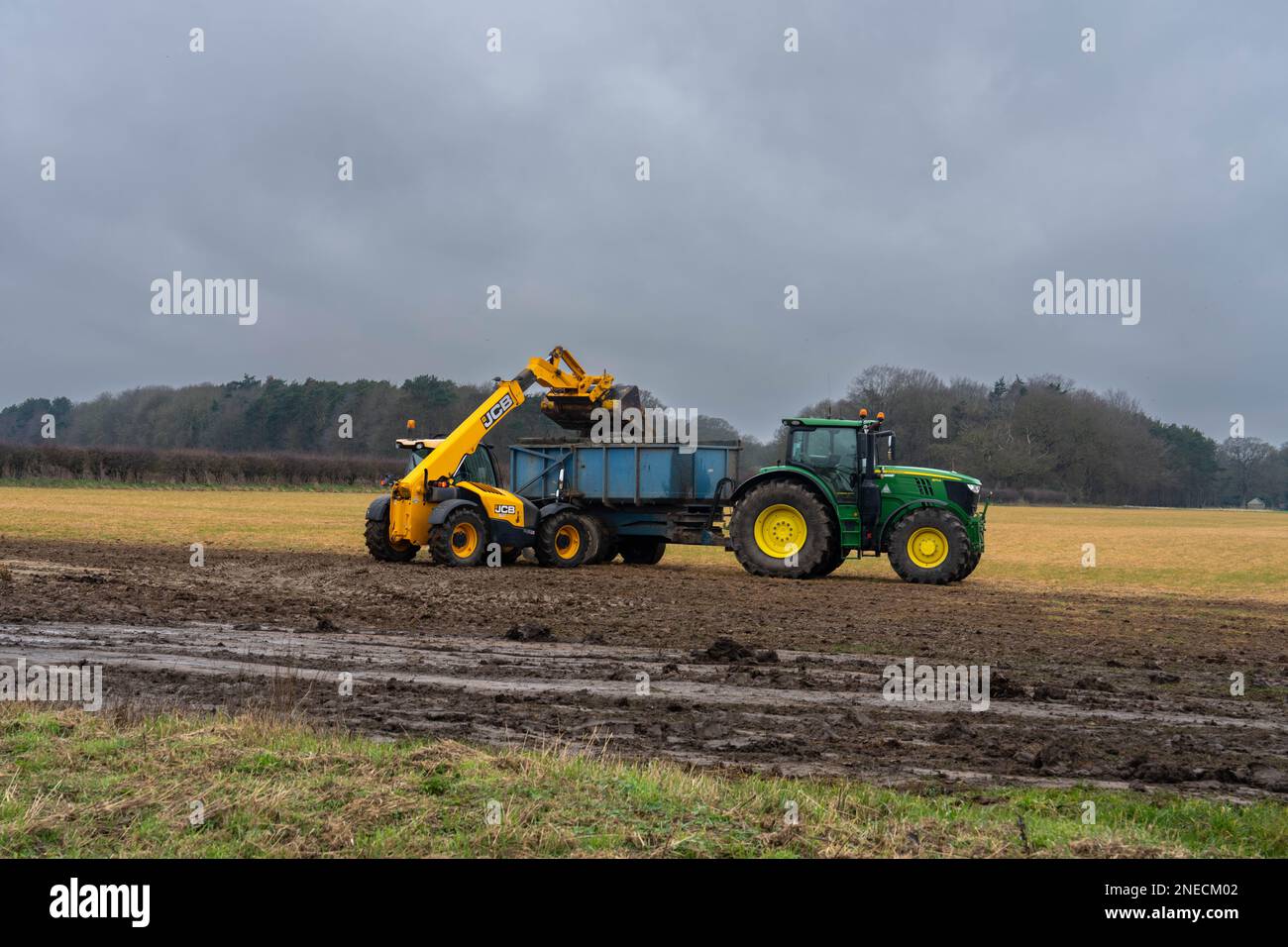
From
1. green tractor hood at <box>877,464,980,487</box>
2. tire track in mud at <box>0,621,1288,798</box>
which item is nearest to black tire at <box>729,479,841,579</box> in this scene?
green tractor hood at <box>877,464,980,487</box>

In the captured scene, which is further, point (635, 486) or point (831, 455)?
point (635, 486)

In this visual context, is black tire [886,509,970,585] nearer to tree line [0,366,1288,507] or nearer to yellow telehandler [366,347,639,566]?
yellow telehandler [366,347,639,566]

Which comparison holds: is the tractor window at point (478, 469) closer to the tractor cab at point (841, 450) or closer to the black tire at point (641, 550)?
the black tire at point (641, 550)

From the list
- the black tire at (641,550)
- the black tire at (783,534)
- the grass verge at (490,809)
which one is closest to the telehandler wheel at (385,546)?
the black tire at (641,550)

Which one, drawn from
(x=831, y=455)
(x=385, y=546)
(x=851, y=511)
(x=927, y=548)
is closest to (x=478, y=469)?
(x=385, y=546)

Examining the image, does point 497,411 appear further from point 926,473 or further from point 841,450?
point 926,473

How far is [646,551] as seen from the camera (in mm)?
22969

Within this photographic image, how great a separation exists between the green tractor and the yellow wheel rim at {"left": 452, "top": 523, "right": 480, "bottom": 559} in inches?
173

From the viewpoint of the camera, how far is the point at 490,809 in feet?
17.3

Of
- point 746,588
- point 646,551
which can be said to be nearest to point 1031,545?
point 646,551

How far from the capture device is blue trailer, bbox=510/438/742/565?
21.0 m

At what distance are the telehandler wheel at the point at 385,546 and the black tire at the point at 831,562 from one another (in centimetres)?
700

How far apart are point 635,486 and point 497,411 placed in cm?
281
